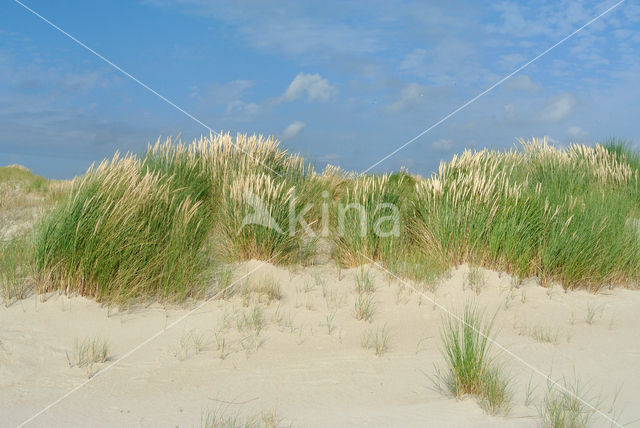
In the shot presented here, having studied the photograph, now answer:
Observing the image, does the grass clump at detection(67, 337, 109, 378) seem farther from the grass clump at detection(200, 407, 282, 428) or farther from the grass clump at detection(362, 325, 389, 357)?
the grass clump at detection(362, 325, 389, 357)

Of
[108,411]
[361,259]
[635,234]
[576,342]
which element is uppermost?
[635,234]

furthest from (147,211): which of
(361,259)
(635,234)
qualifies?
(635,234)

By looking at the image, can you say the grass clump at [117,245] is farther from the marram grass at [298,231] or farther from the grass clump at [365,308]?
the grass clump at [365,308]

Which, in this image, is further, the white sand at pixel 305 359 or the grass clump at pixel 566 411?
the white sand at pixel 305 359

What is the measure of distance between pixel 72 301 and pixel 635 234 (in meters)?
7.35

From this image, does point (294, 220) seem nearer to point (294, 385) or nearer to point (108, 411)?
point (294, 385)

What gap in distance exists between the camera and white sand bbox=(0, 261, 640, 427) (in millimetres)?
3734

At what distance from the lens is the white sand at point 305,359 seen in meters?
3.73

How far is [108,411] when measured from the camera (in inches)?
148

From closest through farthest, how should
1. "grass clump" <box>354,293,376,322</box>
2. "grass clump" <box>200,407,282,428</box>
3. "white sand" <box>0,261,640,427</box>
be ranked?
"grass clump" <box>200,407,282,428</box> < "white sand" <box>0,261,640,427</box> < "grass clump" <box>354,293,376,322</box>

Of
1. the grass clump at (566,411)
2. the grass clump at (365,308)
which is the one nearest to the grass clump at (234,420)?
the grass clump at (566,411)

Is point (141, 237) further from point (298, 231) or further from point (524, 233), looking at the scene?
point (524, 233)

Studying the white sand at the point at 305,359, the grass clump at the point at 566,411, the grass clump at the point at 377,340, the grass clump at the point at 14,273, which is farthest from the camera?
the grass clump at the point at 14,273

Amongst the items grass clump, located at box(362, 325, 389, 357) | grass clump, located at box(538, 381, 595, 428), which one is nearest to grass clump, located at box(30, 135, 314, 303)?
grass clump, located at box(362, 325, 389, 357)
